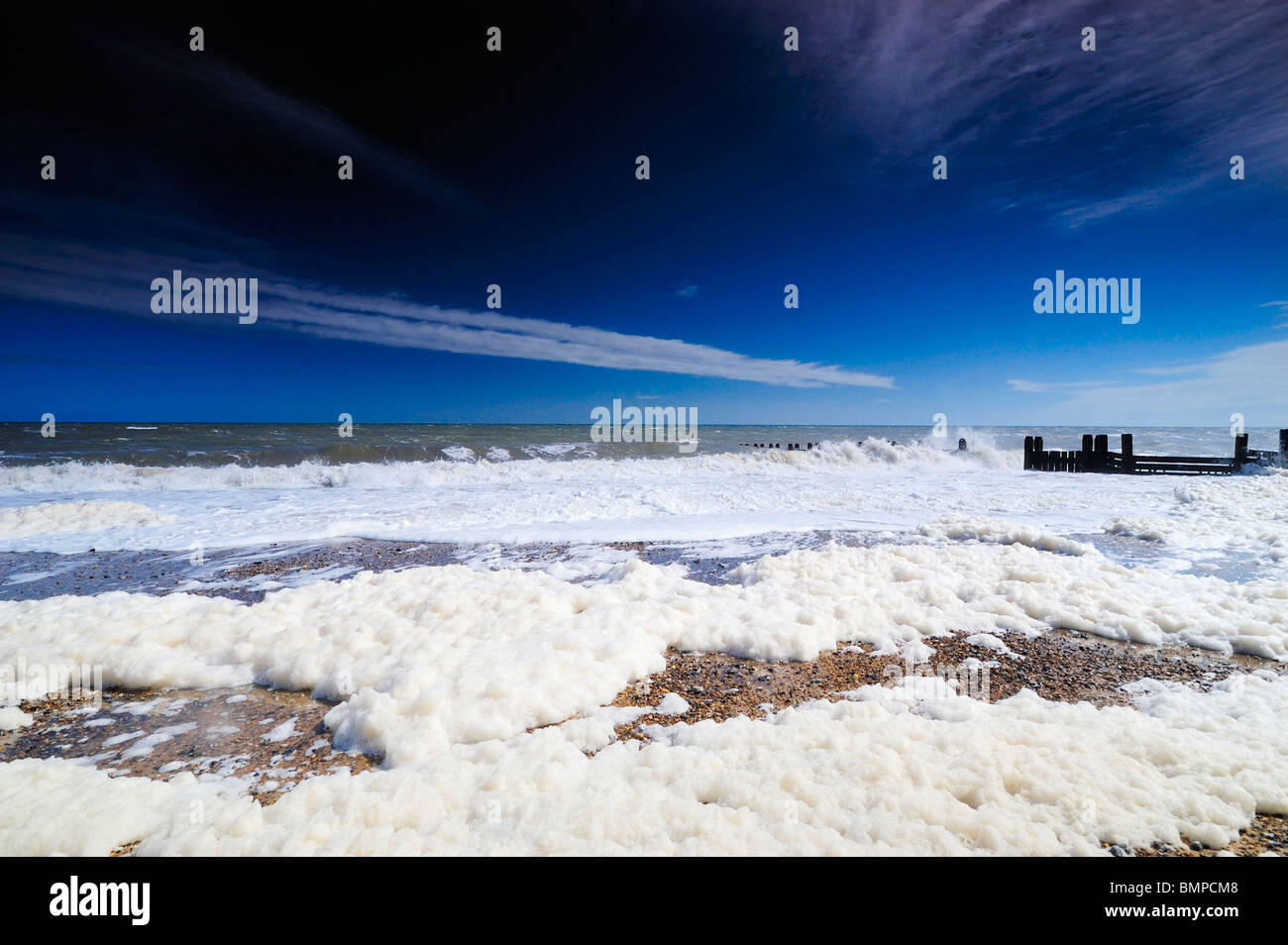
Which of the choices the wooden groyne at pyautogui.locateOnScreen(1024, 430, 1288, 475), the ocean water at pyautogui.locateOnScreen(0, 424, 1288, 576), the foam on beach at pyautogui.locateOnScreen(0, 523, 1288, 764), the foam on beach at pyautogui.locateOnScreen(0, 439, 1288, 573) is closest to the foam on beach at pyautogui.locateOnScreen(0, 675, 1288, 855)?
the foam on beach at pyautogui.locateOnScreen(0, 523, 1288, 764)

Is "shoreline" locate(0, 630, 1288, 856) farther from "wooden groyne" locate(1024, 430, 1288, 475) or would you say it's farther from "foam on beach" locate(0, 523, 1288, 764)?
"wooden groyne" locate(1024, 430, 1288, 475)

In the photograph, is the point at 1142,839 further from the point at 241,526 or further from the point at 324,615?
the point at 241,526

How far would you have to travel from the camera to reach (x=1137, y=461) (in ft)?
84.2

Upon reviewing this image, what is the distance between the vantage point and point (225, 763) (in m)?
3.56

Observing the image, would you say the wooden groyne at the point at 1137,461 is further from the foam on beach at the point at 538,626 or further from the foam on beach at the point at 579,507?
the foam on beach at the point at 538,626

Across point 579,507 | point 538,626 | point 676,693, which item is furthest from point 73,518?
point 676,693

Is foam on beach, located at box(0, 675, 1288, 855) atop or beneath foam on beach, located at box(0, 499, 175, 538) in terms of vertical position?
beneath

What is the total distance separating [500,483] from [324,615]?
693 inches

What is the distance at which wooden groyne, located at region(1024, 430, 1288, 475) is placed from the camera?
75.5 ft

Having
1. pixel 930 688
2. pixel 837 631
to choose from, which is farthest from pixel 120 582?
pixel 930 688

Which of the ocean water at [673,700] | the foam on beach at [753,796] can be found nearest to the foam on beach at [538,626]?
the ocean water at [673,700]

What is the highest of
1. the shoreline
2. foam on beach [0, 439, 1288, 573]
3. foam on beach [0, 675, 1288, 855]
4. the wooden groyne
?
the wooden groyne

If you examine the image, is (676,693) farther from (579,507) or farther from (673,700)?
(579,507)
